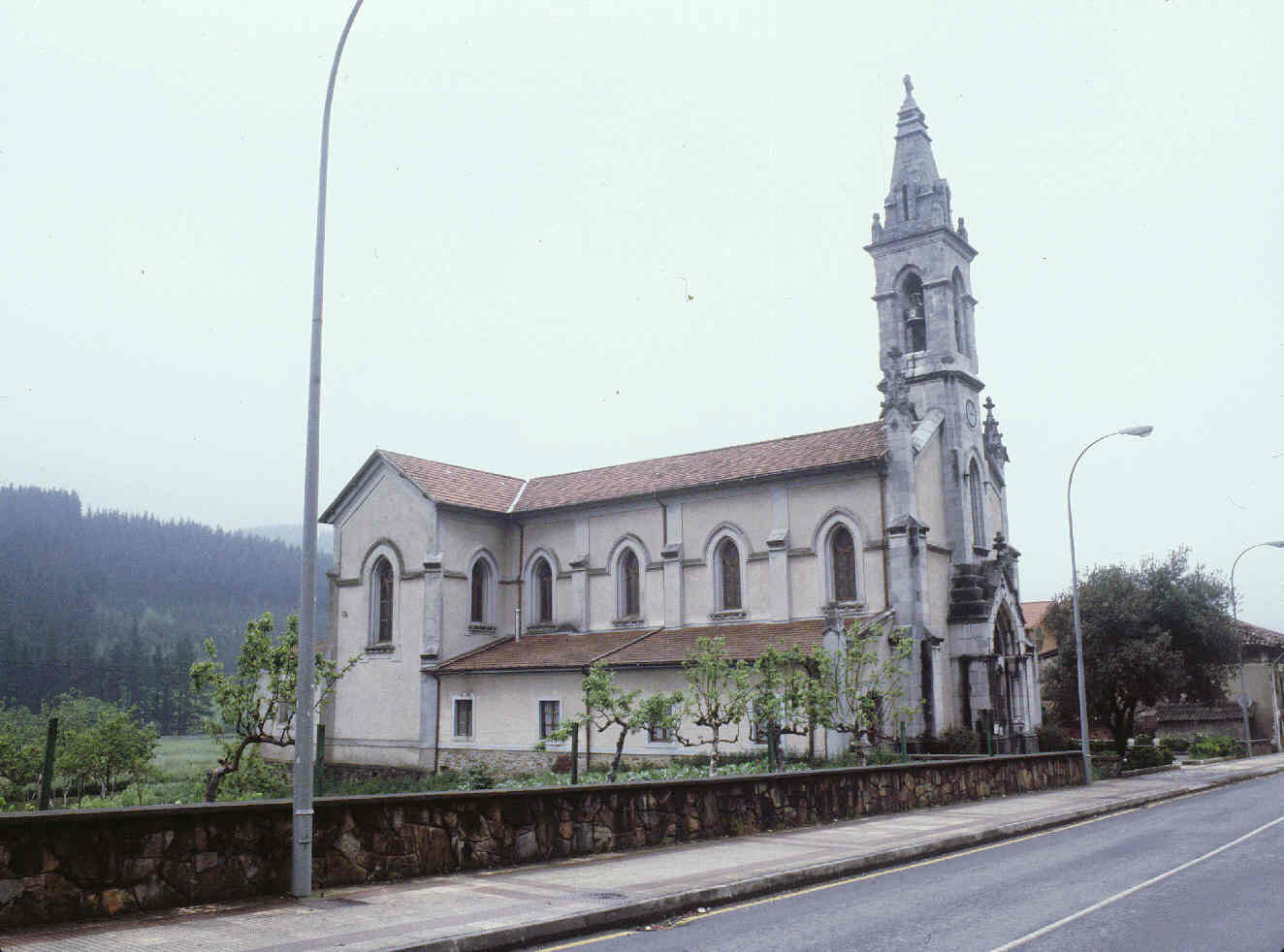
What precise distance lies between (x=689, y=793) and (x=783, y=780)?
266 cm

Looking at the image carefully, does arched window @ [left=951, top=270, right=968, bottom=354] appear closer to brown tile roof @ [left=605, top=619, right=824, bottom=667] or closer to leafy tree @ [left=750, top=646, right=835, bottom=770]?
brown tile roof @ [left=605, top=619, right=824, bottom=667]

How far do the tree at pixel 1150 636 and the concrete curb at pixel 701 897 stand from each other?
31.1 metres

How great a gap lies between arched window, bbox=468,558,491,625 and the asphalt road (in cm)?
2832

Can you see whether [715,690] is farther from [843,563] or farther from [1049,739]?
[1049,739]

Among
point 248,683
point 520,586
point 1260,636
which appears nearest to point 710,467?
point 520,586

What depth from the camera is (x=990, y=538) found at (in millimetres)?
39500

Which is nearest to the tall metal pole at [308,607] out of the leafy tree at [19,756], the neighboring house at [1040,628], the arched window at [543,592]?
the leafy tree at [19,756]

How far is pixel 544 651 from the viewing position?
3900 centimetres

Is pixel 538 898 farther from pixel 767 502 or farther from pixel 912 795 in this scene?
pixel 767 502

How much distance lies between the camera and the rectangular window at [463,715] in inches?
1537

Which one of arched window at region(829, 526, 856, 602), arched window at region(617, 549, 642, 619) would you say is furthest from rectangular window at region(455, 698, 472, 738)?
arched window at region(829, 526, 856, 602)

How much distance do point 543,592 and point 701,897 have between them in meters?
32.0

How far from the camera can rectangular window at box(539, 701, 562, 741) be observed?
120 feet

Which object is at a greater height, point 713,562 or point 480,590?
point 713,562
